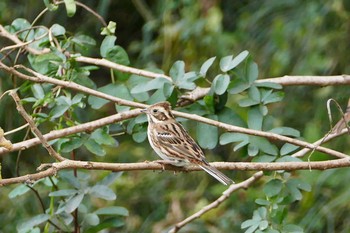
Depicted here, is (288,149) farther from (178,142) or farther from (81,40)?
(81,40)

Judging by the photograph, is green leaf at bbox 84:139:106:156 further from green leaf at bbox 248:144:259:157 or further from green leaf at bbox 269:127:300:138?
green leaf at bbox 269:127:300:138

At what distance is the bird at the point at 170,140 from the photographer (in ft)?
14.0

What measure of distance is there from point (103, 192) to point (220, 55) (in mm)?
2654

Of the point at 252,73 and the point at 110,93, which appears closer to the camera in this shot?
the point at 252,73

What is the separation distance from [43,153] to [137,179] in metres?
0.79

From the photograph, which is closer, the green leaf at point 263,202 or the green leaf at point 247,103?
the green leaf at point 263,202

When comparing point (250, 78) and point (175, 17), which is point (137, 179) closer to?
point (175, 17)

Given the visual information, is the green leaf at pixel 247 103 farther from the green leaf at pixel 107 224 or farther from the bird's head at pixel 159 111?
the green leaf at pixel 107 224

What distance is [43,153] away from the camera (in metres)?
7.33

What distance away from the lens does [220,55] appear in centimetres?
702

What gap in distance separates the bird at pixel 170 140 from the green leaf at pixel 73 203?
43 centimetres

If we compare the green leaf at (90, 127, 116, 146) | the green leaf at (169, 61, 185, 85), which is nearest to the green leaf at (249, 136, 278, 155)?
the green leaf at (169, 61, 185, 85)

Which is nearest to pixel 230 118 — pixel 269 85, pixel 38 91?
pixel 269 85

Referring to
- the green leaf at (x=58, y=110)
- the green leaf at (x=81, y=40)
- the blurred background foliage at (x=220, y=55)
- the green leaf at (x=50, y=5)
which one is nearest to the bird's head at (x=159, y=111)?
the green leaf at (x=58, y=110)
